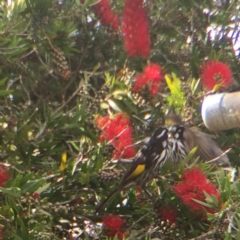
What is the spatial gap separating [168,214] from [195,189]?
0.54 ft

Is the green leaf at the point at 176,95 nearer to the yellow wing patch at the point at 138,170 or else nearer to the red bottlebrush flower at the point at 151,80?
the red bottlebrush flower at the point at 151,80

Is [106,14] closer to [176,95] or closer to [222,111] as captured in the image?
[176,95]

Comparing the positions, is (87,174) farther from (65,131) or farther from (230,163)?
(230,163)

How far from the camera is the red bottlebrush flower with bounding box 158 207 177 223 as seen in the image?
3.40m

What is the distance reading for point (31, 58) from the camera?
14.3ft

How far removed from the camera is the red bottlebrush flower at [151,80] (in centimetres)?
387

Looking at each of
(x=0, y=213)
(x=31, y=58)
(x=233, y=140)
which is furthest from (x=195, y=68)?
(x=0, y=213)

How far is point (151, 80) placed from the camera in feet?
12.6

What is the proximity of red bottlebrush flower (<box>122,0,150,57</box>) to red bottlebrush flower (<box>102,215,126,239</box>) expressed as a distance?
37.3 inches

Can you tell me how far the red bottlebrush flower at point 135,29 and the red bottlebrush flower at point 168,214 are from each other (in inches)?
36.6

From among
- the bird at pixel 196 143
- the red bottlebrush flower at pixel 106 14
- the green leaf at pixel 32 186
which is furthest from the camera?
the red bottlebrush flower at pixel 106 14

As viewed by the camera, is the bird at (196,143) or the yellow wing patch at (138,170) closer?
the yellow wing patch at (138,170)

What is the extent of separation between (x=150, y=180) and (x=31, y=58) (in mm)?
1046

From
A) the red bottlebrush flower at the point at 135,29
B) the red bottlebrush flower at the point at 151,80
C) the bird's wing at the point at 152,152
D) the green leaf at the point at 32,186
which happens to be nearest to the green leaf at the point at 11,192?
the green leaf at the point at 32,186
